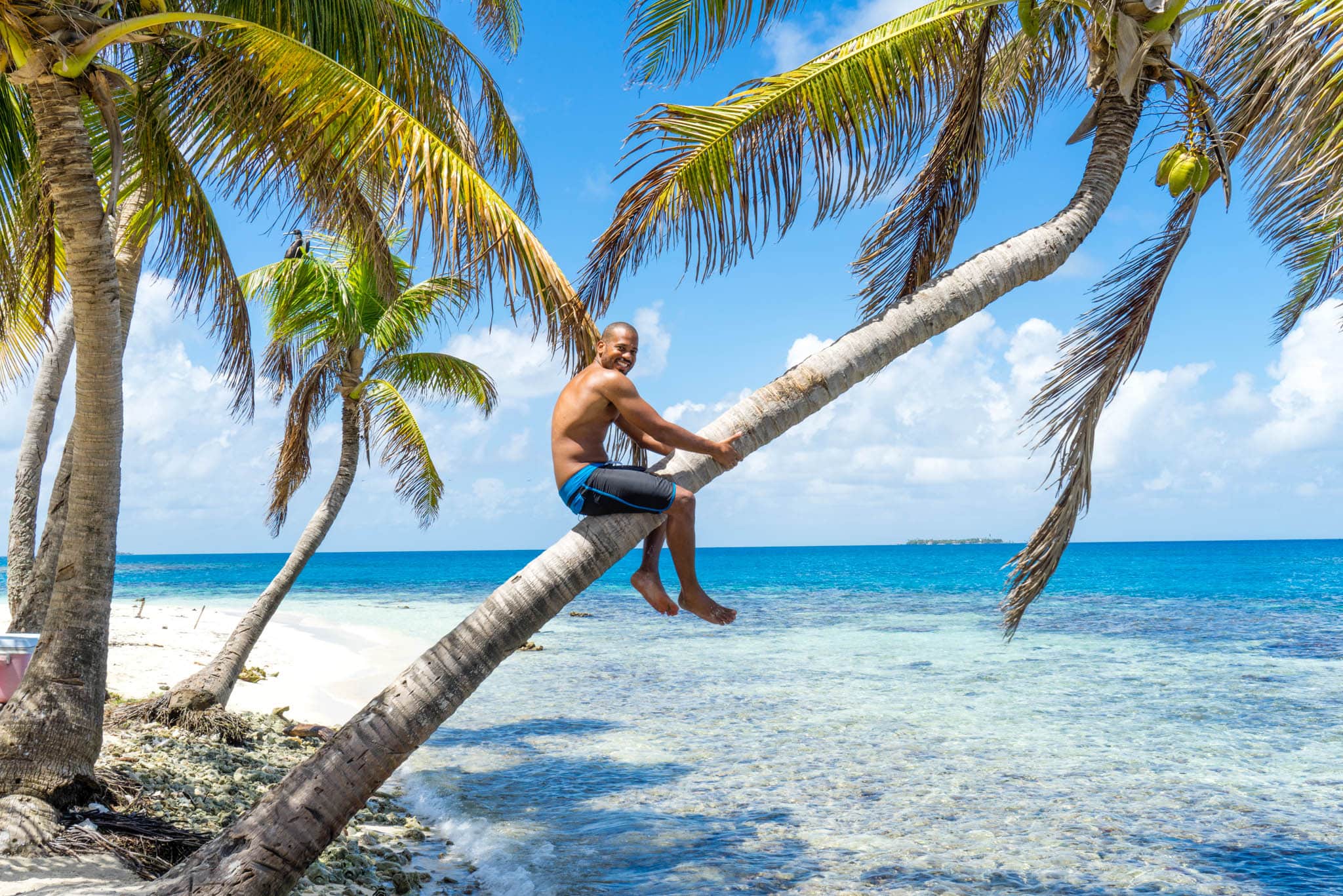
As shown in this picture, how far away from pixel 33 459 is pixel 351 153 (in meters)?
5.29

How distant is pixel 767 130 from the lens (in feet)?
16.3

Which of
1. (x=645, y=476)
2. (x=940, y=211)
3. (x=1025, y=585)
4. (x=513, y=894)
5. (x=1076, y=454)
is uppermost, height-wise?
(x=940, y=211)

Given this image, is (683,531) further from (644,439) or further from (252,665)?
(252,665)

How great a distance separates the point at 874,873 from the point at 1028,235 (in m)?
5.03

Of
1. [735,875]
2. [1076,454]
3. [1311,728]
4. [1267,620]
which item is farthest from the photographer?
[1267,620]

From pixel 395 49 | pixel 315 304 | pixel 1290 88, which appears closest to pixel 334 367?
pixel 315 304

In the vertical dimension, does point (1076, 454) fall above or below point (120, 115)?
below

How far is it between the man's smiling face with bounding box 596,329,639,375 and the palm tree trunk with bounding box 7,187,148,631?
4.18m

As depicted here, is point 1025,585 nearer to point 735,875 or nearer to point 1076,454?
point 1076,454

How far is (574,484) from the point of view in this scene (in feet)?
12.4

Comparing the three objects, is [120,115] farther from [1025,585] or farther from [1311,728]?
[1311,728]

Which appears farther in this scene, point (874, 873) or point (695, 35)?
point (874, 873)

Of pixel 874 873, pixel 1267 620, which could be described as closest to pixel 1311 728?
pixel 874 873

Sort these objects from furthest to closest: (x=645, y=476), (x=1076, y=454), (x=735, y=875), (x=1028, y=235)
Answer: (x=735, y=875), (x=1076, y=454), (x=1028, y=235), (x=645, y=476)
